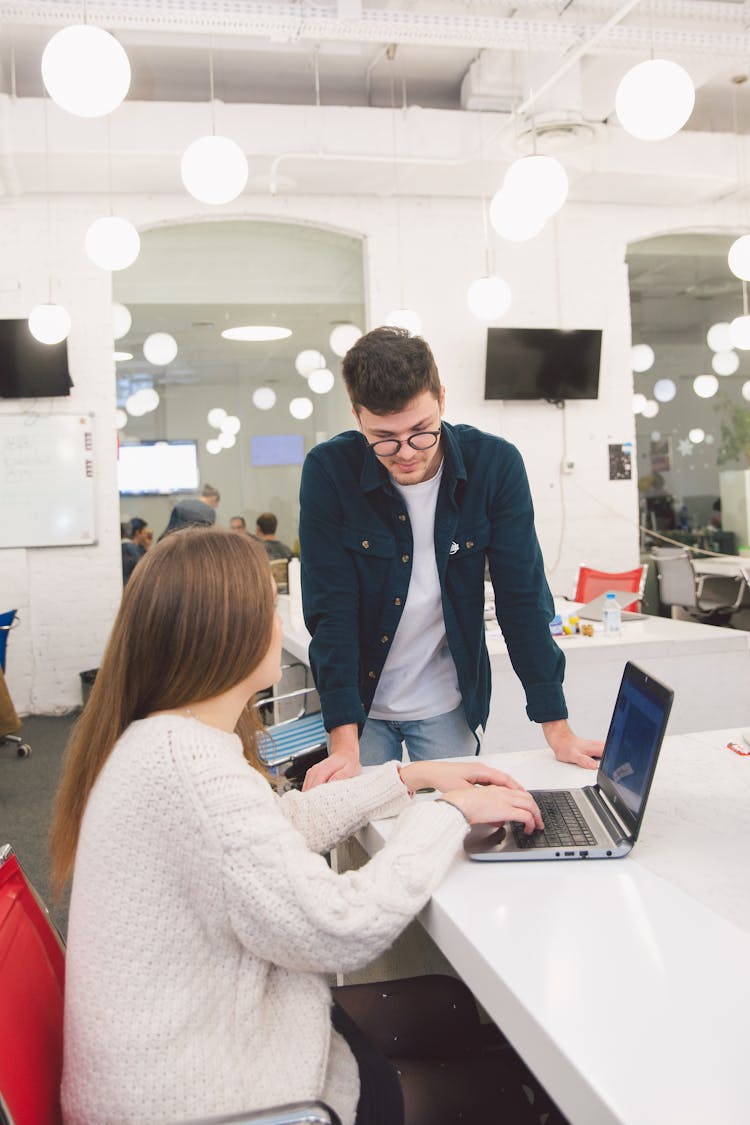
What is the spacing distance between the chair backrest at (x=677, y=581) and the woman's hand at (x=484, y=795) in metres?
6.29

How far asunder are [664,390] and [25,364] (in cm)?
670

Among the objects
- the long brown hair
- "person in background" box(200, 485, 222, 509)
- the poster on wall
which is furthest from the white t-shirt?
"person in background" box(200, 485, 222, 509)

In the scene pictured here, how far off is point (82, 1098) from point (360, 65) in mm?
6304

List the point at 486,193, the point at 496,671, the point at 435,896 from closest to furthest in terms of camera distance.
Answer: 1. the point at 435,896
2. the point at 496,671
3. the point at 486,193

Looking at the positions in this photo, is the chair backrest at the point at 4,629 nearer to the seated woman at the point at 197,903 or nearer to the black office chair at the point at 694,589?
the seated woman at the point at 197,903

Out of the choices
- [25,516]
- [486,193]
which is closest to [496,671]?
[25,516]

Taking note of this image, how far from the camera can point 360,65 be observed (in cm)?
598

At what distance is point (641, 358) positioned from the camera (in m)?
8.14

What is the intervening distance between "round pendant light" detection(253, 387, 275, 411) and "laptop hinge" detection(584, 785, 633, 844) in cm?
946

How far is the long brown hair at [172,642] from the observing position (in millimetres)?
1168

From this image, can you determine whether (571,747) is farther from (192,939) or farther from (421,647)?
(192,939)

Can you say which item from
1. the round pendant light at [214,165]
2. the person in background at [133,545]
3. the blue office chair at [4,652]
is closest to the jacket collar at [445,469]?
the round pendant light at [214,165]

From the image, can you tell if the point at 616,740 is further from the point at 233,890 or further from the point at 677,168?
the point at 677,168

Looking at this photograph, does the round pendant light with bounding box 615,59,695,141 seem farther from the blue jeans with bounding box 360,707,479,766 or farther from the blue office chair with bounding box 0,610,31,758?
the blue office chair with bounding box 0,610,31,758
